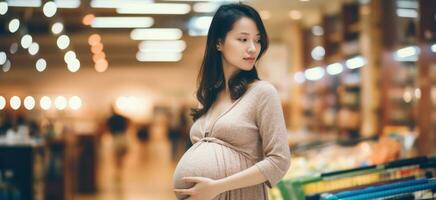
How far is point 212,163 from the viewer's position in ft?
5.70

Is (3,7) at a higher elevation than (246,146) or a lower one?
higher

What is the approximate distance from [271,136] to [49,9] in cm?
749

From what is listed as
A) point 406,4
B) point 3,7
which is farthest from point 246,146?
point 3,7

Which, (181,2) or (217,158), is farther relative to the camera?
(181,2)

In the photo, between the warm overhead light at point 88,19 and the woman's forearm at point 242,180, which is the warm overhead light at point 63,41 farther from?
the woman's forearm at point 242,180

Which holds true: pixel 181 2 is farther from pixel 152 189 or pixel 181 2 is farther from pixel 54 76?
pixel 54 76

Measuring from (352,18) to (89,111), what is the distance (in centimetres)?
1250

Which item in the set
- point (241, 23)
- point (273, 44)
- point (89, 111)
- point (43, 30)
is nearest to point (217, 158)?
point (241, 23)

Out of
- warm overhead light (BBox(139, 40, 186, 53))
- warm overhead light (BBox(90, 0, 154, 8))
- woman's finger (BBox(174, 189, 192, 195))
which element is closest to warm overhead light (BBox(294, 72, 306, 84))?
warm overhead light (BBox(139, 40, 186, 53))

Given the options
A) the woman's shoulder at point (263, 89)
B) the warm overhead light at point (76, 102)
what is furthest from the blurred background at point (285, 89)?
the warm overhead light at point (76, 102)

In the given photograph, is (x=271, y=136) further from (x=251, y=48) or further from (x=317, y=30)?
(x=317, y=30)

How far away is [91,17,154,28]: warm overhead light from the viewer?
10395 millimetres

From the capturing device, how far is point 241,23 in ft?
5.91

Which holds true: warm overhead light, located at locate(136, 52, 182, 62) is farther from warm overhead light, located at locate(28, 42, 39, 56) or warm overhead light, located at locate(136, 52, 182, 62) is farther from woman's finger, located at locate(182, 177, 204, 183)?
woman's finger, located at locate(182, 177, 204, 183)
